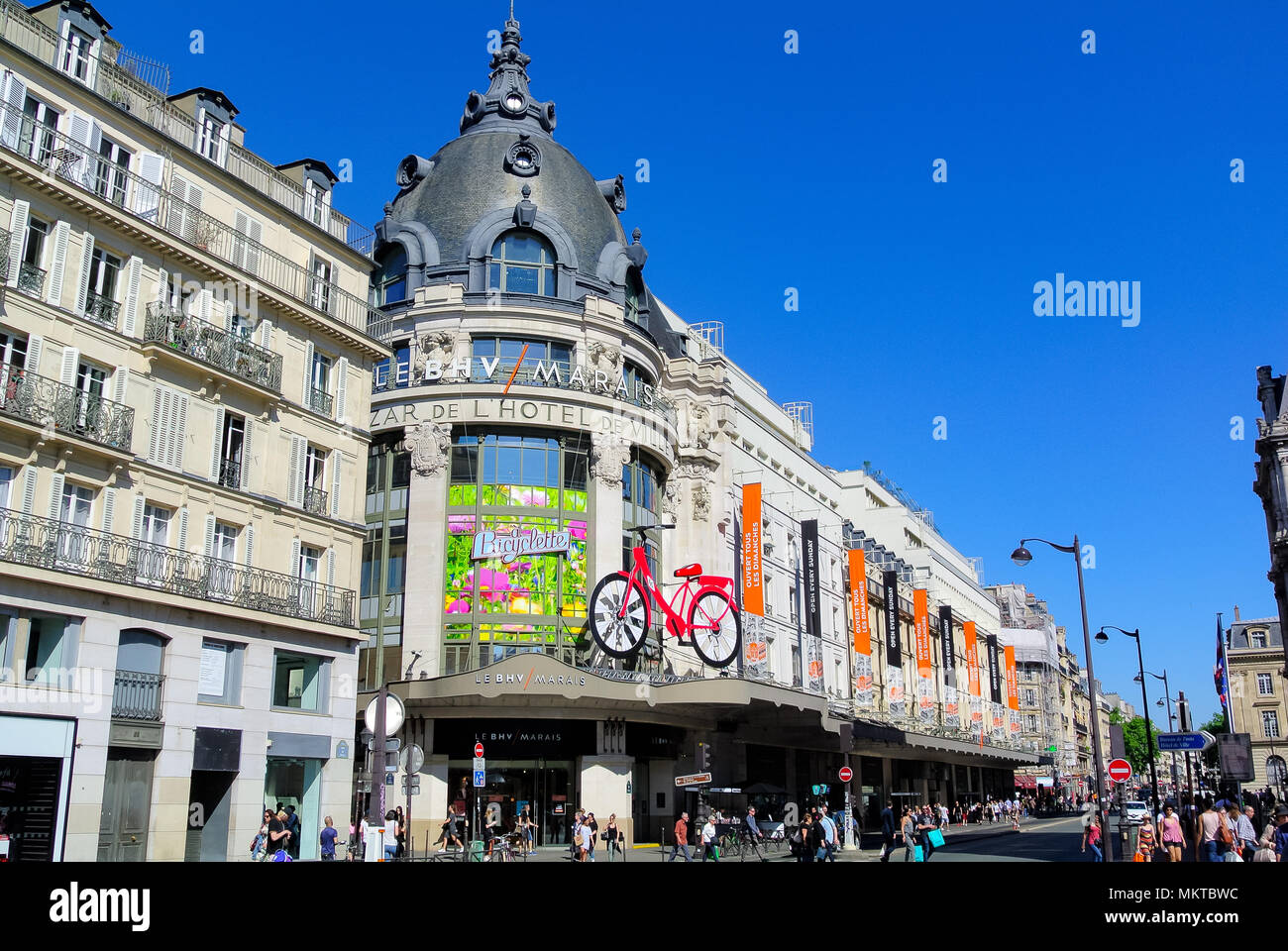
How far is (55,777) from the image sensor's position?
22.5m

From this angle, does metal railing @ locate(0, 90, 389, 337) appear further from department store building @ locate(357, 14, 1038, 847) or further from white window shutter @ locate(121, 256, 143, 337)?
department store building @ locate(357, 14, 1038, 847)

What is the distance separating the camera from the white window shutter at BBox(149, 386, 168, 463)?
2595 cm

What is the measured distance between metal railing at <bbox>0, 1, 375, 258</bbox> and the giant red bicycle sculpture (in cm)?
1668

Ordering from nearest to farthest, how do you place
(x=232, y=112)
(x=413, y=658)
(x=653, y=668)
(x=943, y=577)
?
(x=232, y=112), (x=413, y=658), (x=653, y=668), (x=943, y=577)

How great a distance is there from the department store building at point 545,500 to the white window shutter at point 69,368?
61.8 ft

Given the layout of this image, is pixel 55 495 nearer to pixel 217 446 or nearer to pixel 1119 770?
pixel 217 446

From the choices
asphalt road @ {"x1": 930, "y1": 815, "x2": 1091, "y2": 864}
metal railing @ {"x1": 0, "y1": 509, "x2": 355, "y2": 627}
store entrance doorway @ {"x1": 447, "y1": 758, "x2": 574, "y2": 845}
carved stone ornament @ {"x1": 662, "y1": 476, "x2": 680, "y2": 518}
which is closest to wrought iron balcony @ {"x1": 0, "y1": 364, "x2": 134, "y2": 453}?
metal railing @ {"x1": 0, "y1": 509, "x2": 355, "y2": 627}

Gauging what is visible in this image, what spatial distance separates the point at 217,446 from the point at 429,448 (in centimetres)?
1652

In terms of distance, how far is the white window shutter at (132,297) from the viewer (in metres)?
25.8

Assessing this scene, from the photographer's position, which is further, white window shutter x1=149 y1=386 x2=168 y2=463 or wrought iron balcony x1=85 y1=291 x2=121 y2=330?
white window shutter x1=149 y1=386 x2=168 y2=463
